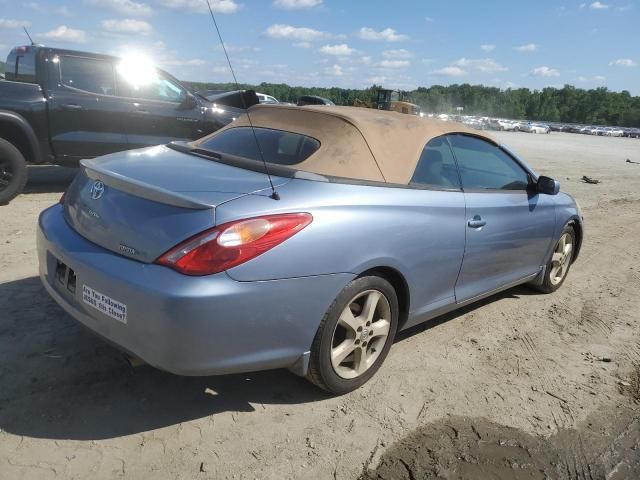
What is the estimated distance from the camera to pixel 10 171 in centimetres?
636

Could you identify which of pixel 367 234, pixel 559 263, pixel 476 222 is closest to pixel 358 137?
A: pixel 367 234

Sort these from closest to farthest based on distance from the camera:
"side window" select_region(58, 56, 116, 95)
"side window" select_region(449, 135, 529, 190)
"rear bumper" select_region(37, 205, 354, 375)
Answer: "rear bumper" select_region(37, 205, 354, 375)
"side window" select_region(449, 135, 529, 190)
"side window" select_region(58, 56, 116, 95)

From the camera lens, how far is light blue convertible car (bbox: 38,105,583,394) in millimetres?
2353

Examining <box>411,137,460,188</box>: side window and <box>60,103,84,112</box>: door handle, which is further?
<box>60,103,84,112</box>: door handle

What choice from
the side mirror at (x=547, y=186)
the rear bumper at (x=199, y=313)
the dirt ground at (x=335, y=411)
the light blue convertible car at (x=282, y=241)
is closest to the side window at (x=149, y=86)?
the dirt ground at (x=335, y=411)

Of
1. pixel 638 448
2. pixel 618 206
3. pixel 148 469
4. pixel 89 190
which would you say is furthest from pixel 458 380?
pixel 618 206

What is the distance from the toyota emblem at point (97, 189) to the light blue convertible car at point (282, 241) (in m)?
0.01

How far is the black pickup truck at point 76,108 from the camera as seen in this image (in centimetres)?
653

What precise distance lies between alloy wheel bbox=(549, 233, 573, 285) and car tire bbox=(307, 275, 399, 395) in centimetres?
247

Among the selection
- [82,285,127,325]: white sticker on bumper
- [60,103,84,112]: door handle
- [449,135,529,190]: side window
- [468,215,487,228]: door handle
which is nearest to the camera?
[82,285,127,325]: white sticker on bumper

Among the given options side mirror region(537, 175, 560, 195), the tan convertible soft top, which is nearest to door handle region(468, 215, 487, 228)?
the tan convertible soft top

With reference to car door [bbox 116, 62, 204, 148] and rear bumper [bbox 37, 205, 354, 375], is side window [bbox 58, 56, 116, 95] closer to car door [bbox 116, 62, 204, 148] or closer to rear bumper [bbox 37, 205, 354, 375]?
car door [bbox 116, 62, 204, 148]

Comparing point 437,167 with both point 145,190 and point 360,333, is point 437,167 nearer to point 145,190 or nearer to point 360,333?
point 360,333

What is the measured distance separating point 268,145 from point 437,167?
113cm
